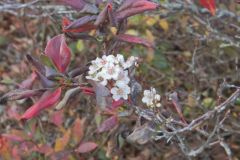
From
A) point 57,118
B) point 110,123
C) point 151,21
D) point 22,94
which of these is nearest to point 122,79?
point 22,94

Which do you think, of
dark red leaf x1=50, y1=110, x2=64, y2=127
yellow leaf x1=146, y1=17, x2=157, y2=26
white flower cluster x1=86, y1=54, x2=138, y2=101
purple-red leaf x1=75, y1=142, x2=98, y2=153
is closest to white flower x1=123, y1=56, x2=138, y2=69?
white flower cluster x1=86, y1=54, x2=138, y2=101

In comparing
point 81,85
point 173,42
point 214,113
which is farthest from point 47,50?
point 173,42

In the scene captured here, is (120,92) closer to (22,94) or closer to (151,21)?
(22,94)

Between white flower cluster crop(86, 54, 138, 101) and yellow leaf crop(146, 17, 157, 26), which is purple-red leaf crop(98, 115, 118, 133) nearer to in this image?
white flower cluster crop(86, 54, 138, 101)

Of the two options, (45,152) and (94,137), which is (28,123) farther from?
(94,137)

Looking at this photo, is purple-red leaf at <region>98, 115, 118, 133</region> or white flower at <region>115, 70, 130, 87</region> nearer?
white flower at <region>115, 70, 130, 87</region>

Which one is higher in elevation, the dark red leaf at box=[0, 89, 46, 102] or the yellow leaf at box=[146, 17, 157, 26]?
the dark red leaf at box=[0, 89, 46, 102]

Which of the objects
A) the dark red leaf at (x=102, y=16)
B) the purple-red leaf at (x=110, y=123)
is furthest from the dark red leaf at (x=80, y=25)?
the purple-red leaf at (x=110, y=123)
